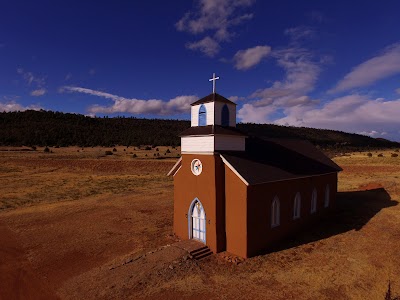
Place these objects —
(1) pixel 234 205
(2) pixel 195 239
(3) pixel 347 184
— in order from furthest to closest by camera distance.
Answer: (3) pixel 347 184
(2) pixel 195 239
(1) pixel 234 205

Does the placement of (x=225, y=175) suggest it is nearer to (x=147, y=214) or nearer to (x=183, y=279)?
(x=183, y=279)

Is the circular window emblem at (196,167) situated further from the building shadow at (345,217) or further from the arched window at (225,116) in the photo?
the building shadow at (345,217)

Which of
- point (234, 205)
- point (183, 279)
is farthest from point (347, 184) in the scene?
point (183, 279)

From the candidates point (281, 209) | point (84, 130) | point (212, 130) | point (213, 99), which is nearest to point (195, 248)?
point (281, 209)

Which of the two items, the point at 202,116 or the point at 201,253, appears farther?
the point at 202,116

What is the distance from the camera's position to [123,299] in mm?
11641

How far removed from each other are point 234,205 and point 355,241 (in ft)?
27.1

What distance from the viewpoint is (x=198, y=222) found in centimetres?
1719

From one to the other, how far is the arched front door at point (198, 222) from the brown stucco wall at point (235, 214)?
148 cm

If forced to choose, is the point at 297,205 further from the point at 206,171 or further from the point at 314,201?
the point at 206,171

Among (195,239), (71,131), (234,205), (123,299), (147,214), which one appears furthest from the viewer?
(71,131)

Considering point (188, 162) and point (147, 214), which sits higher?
Answer: point (188, 162)

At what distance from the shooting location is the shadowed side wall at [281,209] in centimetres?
1544

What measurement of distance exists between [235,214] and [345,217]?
12.0 m
